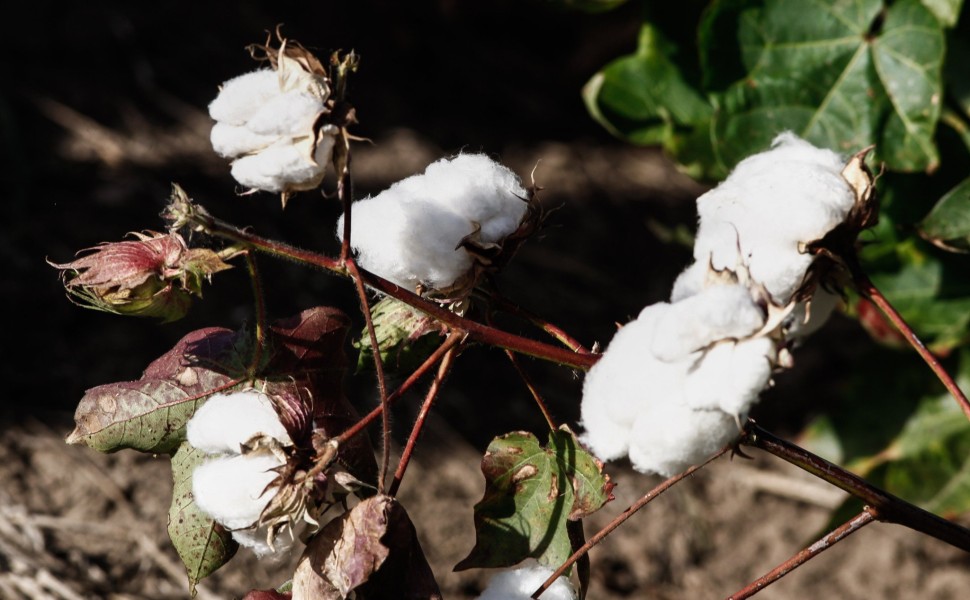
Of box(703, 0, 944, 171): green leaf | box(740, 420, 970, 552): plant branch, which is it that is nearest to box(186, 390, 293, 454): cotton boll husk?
box(740, 420, 970, 552): plant branch

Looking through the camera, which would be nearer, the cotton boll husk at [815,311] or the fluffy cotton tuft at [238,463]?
the fluffy cotton tuft at [238,463]

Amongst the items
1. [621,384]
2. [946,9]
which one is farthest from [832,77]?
[621,384]

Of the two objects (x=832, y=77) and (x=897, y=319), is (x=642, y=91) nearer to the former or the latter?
(x=832, y=77)

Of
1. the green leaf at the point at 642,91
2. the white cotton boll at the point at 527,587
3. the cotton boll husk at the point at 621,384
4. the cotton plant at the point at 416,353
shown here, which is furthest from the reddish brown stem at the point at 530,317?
the green leaf at the point at 642,91

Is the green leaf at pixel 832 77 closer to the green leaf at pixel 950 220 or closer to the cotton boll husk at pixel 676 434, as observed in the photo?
the green leaf at pixel 950 220

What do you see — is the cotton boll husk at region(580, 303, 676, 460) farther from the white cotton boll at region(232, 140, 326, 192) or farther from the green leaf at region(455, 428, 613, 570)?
the white cotton boll at region(232, 140, 326, 192)

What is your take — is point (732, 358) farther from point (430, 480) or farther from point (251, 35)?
point (251, 35)

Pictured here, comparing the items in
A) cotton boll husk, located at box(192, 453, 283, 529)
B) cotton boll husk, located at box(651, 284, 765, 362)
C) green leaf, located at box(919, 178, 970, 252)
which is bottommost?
green leaf, located at box(919, 178, 970, 252)

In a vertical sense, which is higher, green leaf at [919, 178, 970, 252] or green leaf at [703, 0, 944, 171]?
green leaf at [703, 0, 944, 171]
